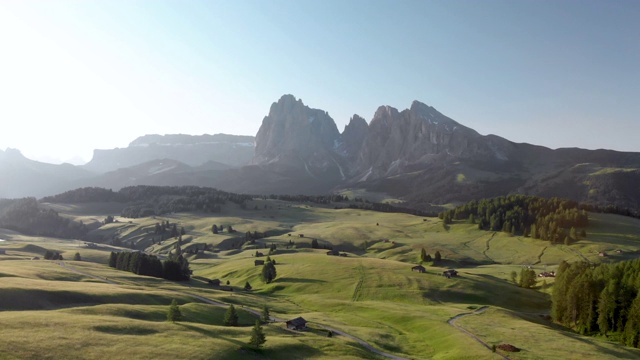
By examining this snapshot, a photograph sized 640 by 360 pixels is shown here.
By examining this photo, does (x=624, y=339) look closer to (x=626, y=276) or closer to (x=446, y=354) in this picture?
(x=626, y=276)

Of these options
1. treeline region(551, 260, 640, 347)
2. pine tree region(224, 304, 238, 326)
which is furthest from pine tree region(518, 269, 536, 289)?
pine tree region(224, 304, 238, 326)

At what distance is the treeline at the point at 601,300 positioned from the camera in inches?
4003

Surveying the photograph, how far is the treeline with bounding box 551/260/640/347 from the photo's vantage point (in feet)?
334

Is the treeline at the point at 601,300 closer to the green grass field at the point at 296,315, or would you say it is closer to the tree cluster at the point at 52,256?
the green grass field at the point at 296,315

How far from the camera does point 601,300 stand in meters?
109

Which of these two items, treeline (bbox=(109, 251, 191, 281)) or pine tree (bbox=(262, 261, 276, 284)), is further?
pine tree (bbox=(262, 261, 276, 284))

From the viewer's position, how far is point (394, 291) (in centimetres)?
13700

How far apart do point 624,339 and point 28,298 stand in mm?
115192

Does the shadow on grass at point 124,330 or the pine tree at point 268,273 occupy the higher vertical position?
the shadow on grass at point 124,330

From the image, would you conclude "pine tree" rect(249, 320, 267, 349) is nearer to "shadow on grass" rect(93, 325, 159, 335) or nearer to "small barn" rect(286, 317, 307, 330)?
"shadow on grass" rect(93, 325, 159, 335)

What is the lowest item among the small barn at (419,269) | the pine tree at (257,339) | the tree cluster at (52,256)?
the tree cluster at (52,256)

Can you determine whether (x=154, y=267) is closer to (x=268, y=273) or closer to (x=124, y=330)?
(x=268, y=273)

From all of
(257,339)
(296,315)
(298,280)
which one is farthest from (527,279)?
(257,339)

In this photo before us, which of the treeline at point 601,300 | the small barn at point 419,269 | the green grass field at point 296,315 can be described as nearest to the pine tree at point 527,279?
the green grass field at point 296,315
